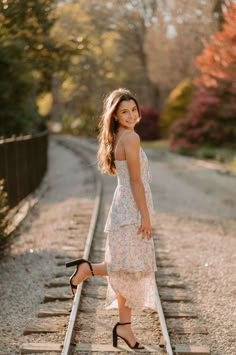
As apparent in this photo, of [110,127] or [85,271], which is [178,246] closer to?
[85,271]

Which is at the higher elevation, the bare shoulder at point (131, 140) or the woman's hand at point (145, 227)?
the bare shoulder at point (131, 140)

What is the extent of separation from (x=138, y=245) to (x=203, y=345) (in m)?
1.02

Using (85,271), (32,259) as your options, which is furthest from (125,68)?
(85,271)

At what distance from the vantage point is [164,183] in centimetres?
1836

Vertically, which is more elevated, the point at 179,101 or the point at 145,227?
the point at 179,101

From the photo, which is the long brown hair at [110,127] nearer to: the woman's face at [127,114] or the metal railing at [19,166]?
the woman's face at [127,114]

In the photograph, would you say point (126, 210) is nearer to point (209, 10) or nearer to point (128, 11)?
point (209, 10)

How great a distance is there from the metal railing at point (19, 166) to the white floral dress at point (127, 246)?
20.0 feet

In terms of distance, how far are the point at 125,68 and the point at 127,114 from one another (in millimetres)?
50186

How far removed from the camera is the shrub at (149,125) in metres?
41.6

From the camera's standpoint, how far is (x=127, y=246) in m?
5.01

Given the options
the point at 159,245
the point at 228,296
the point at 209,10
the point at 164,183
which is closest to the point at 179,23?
the point at 209,10

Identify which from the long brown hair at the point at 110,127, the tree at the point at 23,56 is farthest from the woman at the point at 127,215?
the tree at the point at 23,56

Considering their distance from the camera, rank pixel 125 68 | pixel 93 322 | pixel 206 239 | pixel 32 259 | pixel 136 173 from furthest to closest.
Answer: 1. pixel 125 68
2. pixel 206 239
3. pixel 32 259
4. pixel 93 322
5. pixel 136 173
